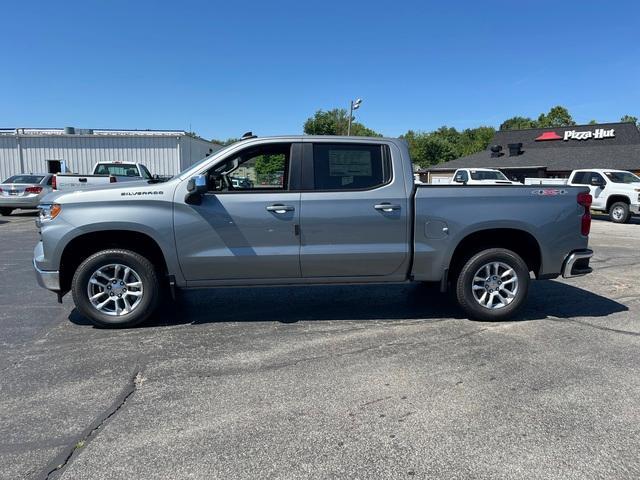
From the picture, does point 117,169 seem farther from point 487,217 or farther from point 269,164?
point 487,217

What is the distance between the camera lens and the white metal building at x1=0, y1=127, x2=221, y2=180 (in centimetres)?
2572

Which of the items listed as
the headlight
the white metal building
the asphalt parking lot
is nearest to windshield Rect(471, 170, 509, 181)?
the white metal building

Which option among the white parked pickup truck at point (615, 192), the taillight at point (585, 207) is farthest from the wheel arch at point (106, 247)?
the white parked pickup truck at point (615, 192)

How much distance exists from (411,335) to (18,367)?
356cm

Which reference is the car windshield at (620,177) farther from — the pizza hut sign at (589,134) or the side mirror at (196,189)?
the side mirror at (196,189)

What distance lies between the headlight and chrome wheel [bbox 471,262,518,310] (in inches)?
171

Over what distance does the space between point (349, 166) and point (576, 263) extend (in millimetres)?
2708

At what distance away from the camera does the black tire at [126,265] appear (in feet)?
16.0

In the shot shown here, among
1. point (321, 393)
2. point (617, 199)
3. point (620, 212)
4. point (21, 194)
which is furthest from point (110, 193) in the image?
point (617, 199)

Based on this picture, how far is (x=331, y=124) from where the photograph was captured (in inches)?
2442

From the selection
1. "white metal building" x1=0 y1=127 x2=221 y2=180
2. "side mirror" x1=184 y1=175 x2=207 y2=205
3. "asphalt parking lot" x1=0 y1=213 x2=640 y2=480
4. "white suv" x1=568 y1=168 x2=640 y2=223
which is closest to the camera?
"asphalt parking lot" x1=0 y1=213 x2=640 y2=480

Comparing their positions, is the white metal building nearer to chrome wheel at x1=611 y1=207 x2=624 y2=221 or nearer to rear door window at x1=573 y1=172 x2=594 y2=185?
rear door window at x1=573 y1=172 x2=594 y2=185

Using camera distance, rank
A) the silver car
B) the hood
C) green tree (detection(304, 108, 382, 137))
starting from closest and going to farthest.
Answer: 1. the hood
2. the silver car
3. green tree (detection(304, 108, 382, 137))

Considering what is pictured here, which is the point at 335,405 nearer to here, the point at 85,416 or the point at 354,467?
the point at 354,467
